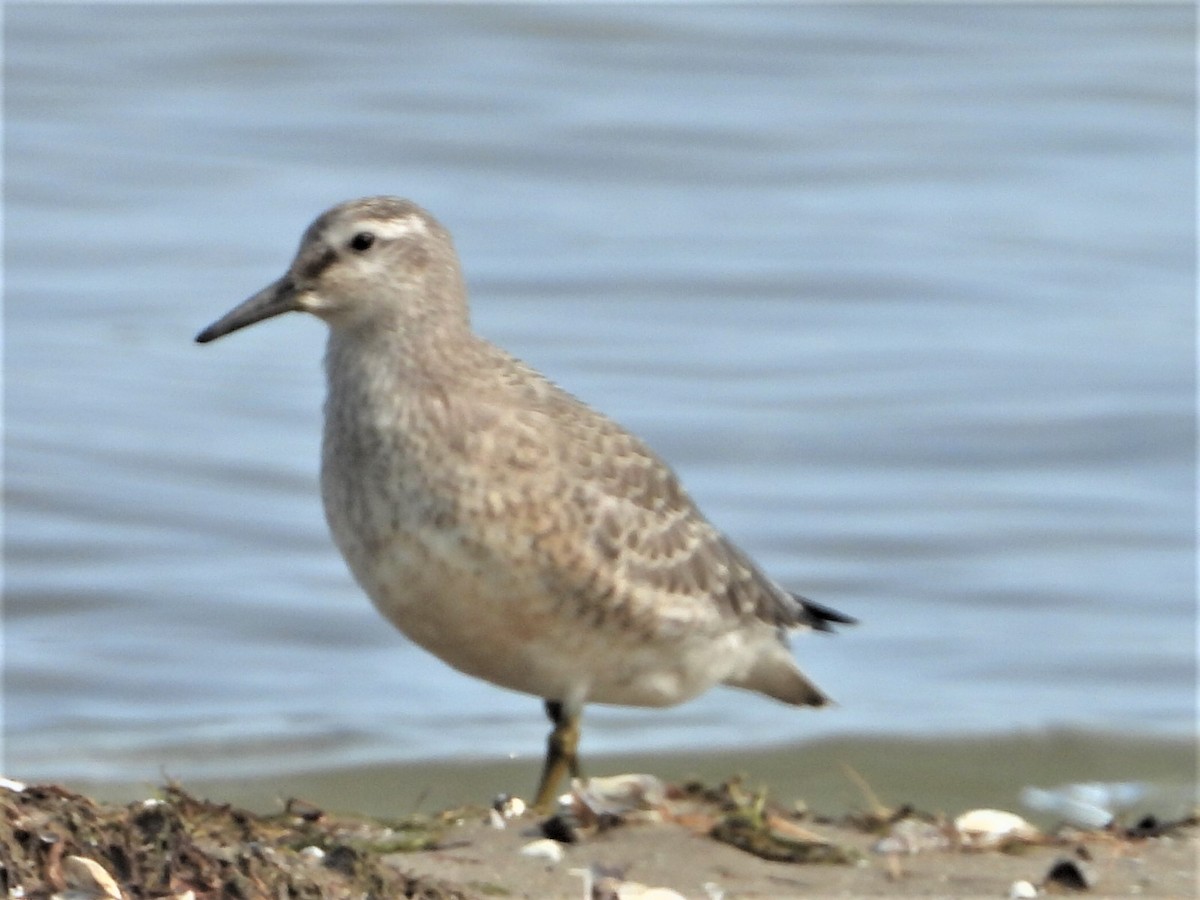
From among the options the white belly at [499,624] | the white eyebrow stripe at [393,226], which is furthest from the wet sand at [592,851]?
the white eyebrow stripe at [393,226]

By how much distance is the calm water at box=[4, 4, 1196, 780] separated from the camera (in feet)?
37.0

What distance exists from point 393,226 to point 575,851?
190 centimetres

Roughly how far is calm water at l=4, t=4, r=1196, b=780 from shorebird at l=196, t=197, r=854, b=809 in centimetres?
240

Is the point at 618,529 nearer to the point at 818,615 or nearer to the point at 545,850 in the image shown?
the point at 818,615

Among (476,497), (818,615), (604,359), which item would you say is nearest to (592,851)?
(476,497)

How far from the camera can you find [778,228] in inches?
706

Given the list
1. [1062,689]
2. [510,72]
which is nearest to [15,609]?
[1062,689]

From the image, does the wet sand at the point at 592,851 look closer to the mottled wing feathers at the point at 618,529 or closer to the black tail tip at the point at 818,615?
the mottled wing feathers at the point at 618,529

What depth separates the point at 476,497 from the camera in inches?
273

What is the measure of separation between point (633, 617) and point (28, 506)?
6287 millimetres

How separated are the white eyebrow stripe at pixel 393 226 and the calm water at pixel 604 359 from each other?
271 centimetres

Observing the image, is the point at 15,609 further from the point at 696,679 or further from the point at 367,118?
the point at 367,118

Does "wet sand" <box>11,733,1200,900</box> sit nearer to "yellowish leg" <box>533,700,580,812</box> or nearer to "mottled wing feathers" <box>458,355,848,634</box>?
"yellowish leg" <box>533,700,580,812</box>

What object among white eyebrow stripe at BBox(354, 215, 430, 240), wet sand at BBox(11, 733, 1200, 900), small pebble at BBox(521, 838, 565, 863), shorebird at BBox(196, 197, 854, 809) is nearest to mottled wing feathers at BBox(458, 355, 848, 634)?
shorebird at BBox(196, 197, 854, 809)
